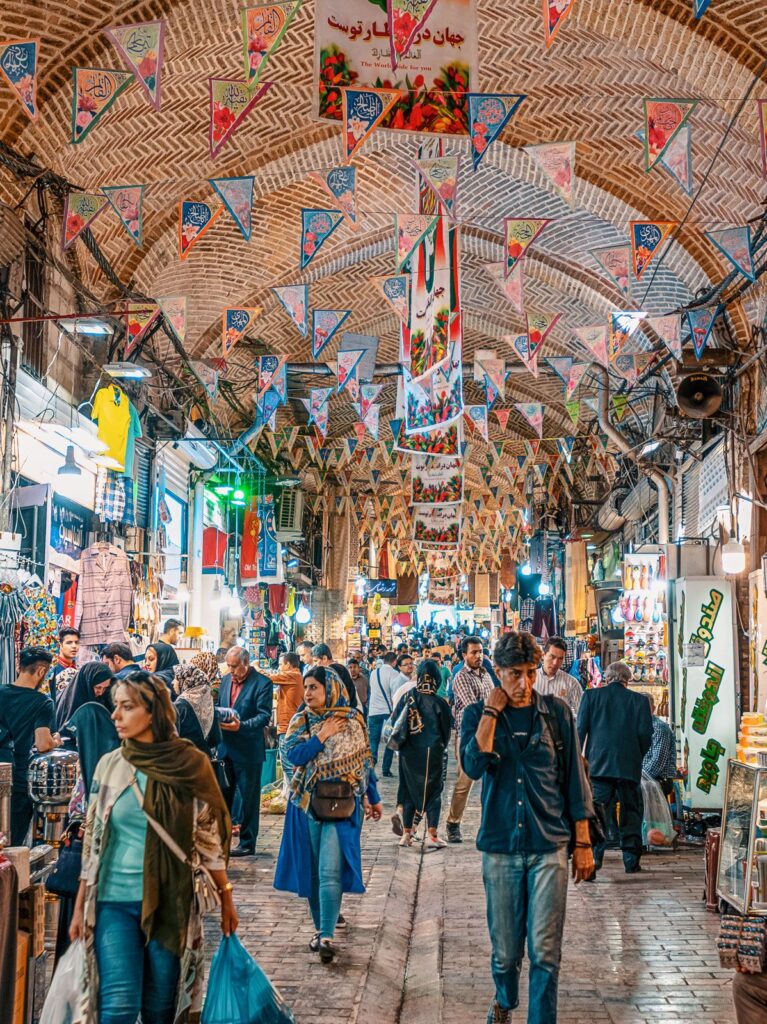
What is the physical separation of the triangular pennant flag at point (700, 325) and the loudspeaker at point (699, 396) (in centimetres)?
27

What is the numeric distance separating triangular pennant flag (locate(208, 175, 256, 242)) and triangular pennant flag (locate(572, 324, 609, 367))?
5.01 m

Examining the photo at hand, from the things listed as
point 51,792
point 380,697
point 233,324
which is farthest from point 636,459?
point 51,792

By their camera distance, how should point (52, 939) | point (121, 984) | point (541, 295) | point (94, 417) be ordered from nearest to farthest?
1. point (121, 984)
2. point (52, 939)
3. point (94, 417)
4. point (541, 295)

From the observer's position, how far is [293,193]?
46.8 ft

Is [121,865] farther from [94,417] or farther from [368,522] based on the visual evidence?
[368,522]

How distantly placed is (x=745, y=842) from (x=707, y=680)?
6.56m

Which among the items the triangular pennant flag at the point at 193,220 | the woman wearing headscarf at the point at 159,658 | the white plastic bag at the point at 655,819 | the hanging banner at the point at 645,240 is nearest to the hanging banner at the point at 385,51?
the triangular pennant flag at the point at 193,220

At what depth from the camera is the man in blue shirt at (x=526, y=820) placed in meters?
4.43

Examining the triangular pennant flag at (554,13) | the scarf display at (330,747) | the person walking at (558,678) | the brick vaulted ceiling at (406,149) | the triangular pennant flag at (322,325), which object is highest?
the brick vaulted ceiling at (406,149)

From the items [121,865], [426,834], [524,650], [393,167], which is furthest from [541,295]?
[121,865]

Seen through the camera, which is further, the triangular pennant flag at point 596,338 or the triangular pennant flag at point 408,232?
the triangular pennant flag at point 596,338

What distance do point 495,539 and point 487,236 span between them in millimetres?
23319

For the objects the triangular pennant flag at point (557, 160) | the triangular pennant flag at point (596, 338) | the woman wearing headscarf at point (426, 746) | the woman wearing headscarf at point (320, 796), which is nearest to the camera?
the woman wearing headscarf at point (320, 796)

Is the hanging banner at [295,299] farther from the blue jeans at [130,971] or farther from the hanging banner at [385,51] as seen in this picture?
the blue jeans at [130,971]
